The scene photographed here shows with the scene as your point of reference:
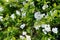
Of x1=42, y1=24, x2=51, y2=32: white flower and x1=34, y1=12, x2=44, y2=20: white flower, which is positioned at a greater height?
x1=34, y1=12, x2=44, y2=20: white flower

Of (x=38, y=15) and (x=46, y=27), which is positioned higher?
(x=38, y=15)

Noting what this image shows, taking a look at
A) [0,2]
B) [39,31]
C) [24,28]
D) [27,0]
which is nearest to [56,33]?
[39,31]

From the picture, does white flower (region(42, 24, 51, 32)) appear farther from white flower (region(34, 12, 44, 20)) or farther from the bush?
white flower (region(34, 12, 44, 20))

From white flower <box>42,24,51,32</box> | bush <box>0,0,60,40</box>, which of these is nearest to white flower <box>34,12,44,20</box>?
bush <box>0,0,60,40</box>

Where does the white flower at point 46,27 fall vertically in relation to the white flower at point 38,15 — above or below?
below

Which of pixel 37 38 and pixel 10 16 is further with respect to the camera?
pixel 10 16

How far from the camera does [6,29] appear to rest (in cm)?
277

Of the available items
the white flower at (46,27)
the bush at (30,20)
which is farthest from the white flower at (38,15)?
the white flower at (46,27)

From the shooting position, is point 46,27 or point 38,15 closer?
point 46,27

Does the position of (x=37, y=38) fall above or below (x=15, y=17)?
below

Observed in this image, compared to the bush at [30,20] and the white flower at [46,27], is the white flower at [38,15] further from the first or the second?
the white flower at [46,27]

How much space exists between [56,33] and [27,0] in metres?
0.62

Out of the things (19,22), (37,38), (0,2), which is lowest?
(37,38)

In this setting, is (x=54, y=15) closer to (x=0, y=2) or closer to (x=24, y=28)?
(x=24, y=28)
